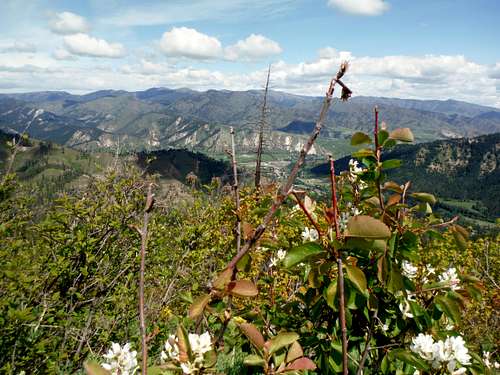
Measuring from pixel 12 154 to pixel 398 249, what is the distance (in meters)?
5.02

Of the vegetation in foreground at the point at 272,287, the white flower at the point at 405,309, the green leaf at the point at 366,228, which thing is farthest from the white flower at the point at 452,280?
the green leaf at the point at 366,228

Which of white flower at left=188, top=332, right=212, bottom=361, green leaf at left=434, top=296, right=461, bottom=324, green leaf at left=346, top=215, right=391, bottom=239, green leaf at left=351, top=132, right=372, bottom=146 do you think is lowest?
green leaf at left=434, top=296, right=461, bottom=324

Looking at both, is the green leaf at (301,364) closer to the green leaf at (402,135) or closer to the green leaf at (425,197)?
the green leaf at (402,135)

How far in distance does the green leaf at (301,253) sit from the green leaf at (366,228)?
0.28m

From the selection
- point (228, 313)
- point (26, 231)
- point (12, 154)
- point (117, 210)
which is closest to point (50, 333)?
point (26, 231)

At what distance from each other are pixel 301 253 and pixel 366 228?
0.37 meters

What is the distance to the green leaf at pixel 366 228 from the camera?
1.36 metres

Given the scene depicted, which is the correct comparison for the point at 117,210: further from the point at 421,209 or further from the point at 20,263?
the point at 421,209

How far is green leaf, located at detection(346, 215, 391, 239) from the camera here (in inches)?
53.7

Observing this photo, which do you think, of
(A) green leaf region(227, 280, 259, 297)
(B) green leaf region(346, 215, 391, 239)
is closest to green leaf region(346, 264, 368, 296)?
(B) green leaf region(346, 215, 391, 239)

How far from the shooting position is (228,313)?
1.44 metres

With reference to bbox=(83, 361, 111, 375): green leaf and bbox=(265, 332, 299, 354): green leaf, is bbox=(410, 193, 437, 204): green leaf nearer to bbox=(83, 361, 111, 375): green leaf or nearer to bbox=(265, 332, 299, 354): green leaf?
bbox=(265, 332, 299, 354): green leaf

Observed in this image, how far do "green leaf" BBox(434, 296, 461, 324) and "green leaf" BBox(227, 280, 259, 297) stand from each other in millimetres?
1691

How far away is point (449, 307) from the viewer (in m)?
2.39
